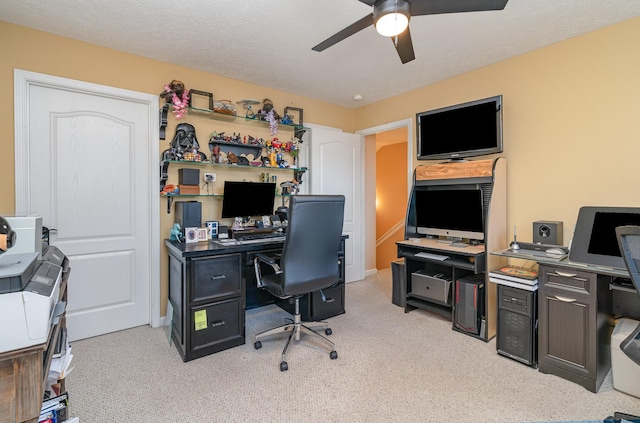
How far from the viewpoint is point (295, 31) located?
240 cm

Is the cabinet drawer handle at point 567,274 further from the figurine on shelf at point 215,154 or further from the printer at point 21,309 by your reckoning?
the figurine on shelf at point 215,154

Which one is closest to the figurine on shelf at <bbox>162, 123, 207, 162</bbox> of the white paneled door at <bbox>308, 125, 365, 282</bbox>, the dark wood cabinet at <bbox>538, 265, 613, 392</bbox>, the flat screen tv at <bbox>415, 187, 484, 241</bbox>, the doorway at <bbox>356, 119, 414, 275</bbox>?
the white paneled door at <bbox>308, 125, 365, 282</bbox>

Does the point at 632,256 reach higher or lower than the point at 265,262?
higher

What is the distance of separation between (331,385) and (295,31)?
262cm

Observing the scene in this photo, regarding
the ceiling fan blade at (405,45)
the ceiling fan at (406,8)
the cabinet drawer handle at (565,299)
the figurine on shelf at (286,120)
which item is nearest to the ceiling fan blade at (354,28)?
the ceiling fan at (406,8)

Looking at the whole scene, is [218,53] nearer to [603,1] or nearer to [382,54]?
[382,54]

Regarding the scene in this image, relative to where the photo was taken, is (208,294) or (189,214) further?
(189,214)

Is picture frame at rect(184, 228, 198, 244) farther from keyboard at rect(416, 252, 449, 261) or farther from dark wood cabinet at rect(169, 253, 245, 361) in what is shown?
keyboard at rect(416, 252, 449, 261)

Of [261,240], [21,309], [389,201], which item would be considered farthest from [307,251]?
[389,201]

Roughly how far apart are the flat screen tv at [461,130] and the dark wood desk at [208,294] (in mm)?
1914

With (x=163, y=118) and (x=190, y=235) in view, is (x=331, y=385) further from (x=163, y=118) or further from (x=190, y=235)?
(x=163, y=118)

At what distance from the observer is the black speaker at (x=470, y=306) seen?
2688 millimetres

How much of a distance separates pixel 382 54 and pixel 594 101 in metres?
1.74

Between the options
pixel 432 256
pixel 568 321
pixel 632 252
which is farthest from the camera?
pixel 432 256
